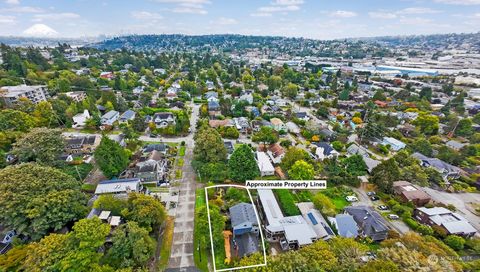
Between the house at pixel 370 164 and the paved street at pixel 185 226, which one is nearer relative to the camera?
the paved street at pixel 185 226

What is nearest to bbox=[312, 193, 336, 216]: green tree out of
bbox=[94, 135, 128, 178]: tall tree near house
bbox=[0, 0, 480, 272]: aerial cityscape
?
bbox=[0, 0, 480, 272]: aerial cityscape

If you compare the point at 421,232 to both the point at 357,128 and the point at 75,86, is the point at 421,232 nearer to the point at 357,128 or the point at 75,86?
the point at 357,128

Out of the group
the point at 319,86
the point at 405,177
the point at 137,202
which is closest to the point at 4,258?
the point at 137,202

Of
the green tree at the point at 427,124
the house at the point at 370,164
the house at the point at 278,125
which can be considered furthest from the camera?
the house at the point at 278,125

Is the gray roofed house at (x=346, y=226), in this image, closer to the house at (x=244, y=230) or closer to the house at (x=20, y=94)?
the house at (x=244, y=230)

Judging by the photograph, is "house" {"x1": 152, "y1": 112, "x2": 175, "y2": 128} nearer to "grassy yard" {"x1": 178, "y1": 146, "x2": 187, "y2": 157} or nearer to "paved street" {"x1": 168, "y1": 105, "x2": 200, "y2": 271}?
"grassy yard" {"x1": 178, "y1": 146, "x2": 187, "y2": 157}

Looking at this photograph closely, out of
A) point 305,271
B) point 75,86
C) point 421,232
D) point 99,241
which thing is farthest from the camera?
point 75,86

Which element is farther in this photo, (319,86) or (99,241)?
(319,86)

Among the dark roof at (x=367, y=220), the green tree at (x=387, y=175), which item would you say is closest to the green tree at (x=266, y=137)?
the green tree at (x=387, y=175)
